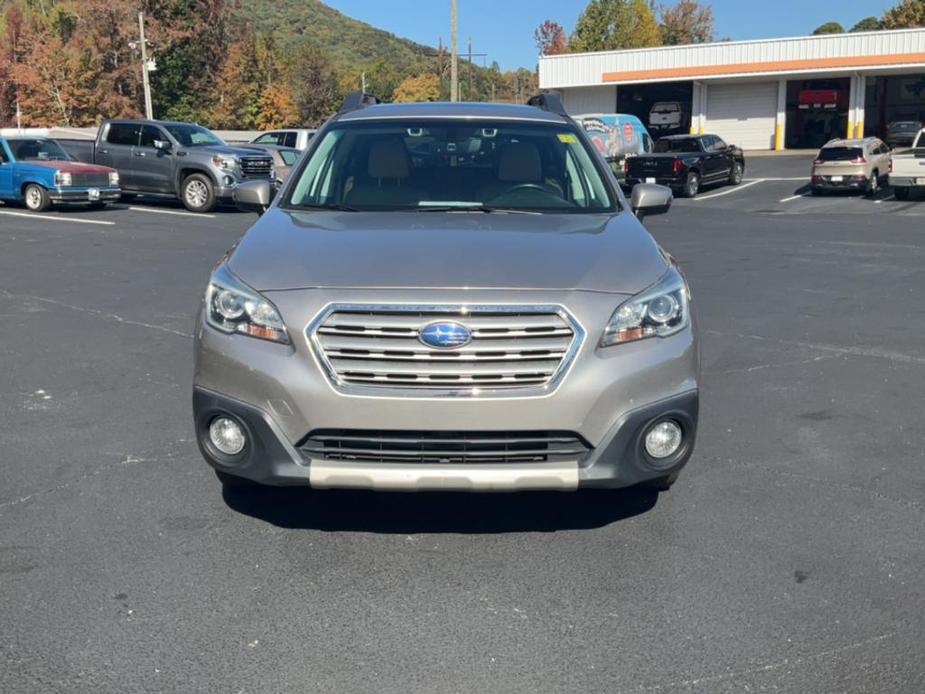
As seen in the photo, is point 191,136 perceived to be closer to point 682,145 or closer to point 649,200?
point 682,145

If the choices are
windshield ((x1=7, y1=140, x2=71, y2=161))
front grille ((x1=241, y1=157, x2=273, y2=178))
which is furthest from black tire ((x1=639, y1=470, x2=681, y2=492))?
windshield ((x1=7, y1=140, x2=71, y2=161))

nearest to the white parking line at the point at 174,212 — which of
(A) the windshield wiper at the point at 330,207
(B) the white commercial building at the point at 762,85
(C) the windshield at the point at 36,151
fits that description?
(C) the windshield at the point at 36,151

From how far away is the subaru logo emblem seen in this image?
3641 mm

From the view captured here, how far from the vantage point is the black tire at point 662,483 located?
13.4ft

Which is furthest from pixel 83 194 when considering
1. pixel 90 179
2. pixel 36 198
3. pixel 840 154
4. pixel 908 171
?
pixel 840 154

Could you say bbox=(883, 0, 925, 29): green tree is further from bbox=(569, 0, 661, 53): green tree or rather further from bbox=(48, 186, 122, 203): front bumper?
bbox=(48, 186, 122, 203): front bumper

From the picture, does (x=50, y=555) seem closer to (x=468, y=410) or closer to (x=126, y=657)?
(x=126, y=657)

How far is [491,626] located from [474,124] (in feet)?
9.89

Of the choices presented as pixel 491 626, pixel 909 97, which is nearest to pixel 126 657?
pixel 491 626

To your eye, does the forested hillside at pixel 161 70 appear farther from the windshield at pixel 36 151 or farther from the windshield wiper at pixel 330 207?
the windshield wiper at pixel 330 207

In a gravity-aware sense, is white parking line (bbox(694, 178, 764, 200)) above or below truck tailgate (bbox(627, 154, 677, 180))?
below

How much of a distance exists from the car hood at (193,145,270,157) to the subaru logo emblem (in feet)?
60.6

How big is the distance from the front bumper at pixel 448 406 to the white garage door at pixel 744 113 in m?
48.8

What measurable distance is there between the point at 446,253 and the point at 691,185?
25.3 m
